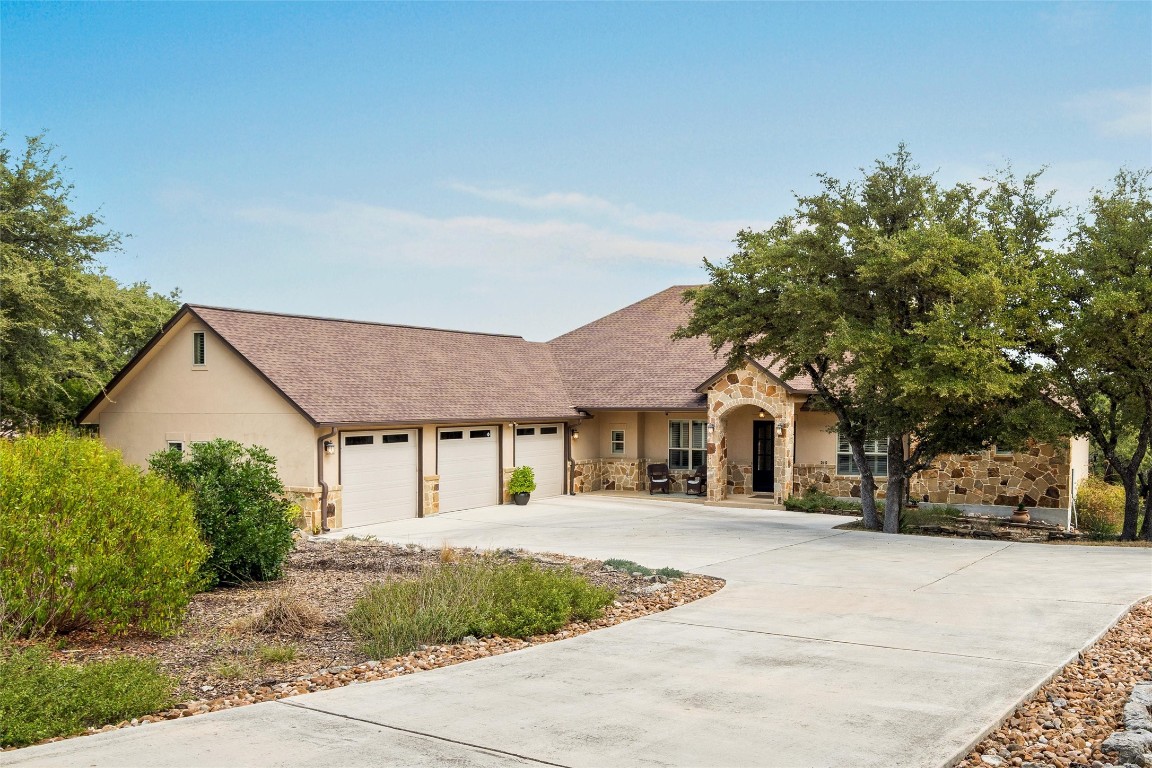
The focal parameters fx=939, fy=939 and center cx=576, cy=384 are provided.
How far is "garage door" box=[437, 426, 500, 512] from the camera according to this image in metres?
24.2

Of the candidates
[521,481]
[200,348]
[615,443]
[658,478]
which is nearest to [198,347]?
[200,348]

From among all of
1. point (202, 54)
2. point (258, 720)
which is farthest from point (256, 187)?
point (258, 720)

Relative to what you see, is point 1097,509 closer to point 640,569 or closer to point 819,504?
point 819,504

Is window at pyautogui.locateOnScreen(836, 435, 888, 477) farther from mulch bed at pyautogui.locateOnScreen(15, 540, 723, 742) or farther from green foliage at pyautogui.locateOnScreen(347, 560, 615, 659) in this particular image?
green foliage at pyautogui.locateOnScreen(347, 560, 615, 659)

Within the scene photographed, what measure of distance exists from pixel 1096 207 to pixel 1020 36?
353 cm

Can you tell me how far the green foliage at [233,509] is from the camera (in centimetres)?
1273

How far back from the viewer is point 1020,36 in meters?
17.2

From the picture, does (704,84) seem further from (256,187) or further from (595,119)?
(256,187)

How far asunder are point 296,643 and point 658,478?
20.0 m

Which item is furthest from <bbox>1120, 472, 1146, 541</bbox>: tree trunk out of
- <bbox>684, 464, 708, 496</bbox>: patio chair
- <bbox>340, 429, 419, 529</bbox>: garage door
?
<bbox>340, 429, 419, 529</bbox>: garage door

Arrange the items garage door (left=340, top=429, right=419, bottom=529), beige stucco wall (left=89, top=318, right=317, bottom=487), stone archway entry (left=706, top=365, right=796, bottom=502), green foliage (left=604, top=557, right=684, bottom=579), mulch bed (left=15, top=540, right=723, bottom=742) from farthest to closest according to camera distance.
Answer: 1. stone archway entry (left=706, top=365, right=796, bottom=502)
2. garage door (left=340, top=429, right=419, bottom=529)
3. beige stucco wall (left=89, top=318, right=317, bottom=487)
4. green foliage (left=604, top=557, right=684, bottom=579)
5. mulch bed (left=15, top=540, right=723, bottom=742)

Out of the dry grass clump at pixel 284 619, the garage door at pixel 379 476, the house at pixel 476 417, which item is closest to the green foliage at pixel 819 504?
the house at pixel 476 417

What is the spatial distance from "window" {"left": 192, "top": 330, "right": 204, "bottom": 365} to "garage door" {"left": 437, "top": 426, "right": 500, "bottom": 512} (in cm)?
611

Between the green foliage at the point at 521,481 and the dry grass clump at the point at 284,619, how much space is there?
618 inches
